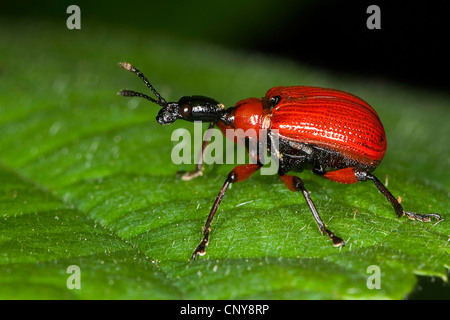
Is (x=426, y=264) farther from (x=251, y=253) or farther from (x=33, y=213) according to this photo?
(x=33, y=213)

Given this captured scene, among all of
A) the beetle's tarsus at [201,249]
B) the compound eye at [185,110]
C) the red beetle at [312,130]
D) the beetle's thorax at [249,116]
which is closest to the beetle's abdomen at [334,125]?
the red beetle at [312,130]

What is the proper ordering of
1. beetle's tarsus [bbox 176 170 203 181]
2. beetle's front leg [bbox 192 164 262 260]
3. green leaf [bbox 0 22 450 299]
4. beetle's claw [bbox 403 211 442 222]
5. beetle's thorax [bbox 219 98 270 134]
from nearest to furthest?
green leaf [bbox 0 22 450 299] < beetle's front leg [bbox 192 164 262 260] < beetle's claw [bbox 403 211 442 222] < beetle's thorax [bbox 219 98 270 134] < beetle's tarsus [bbox 176 170 203 181]

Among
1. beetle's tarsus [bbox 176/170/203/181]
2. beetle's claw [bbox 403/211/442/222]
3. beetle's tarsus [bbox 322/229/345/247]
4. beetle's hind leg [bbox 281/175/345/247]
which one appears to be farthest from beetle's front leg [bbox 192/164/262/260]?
beetle's claw [bbox 403/211/442/222]

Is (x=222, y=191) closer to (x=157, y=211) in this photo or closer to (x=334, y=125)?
(x=157, y=211)

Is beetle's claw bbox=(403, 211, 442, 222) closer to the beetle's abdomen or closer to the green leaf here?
the green leaf

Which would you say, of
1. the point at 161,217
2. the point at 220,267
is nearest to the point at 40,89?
the point at 161,217

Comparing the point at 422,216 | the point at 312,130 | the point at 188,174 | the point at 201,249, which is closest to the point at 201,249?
the point at 201,249

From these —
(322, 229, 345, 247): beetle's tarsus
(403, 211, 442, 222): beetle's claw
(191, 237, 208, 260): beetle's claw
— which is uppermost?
(403, 211, 442, 222): beetle's claw

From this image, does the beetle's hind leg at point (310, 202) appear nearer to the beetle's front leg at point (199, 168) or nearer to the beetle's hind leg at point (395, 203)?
the beetle's hind leg at point (395, 203)
